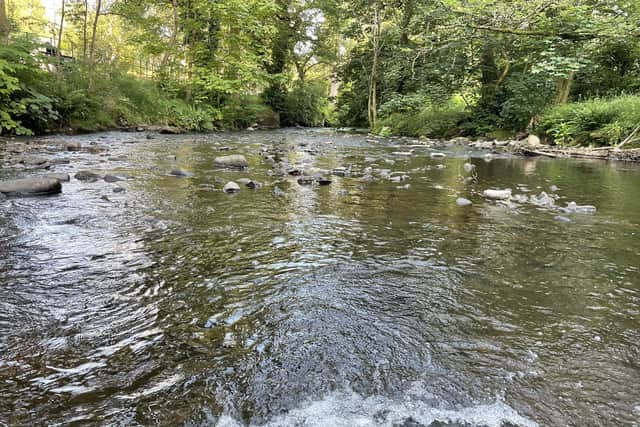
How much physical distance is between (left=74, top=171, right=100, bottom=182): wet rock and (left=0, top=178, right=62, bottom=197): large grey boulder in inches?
35.5

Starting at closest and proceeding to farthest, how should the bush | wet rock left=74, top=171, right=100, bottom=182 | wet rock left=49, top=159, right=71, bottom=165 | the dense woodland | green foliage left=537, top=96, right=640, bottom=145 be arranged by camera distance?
1. wet rock left=74, top=171, right=100, bottom=182
2. wet rock left=49, top=159, right=71, bottom=165
3. the dense woodland
4. green foliage left=537, top=96, right=640, bottom=145
5. the bush

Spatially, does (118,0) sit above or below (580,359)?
above

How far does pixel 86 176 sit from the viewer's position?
5906 mm

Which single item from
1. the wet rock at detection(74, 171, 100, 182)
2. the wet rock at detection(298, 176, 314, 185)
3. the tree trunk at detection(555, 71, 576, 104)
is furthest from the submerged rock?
the tree trunk at detection(555, 71, 576, 104)

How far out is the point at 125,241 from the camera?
10.9ft

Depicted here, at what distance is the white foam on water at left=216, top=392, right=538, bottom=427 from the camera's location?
146 centimetres

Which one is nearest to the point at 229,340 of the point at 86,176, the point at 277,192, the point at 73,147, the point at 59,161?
the point at 277,192

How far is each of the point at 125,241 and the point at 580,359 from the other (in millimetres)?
3121

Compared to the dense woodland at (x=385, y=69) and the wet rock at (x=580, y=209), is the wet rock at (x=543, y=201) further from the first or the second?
the dense woodland at (x=385, y=69)

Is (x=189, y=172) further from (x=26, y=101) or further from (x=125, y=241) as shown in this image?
(x=26, y=101)

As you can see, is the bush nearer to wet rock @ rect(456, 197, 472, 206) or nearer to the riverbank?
the riverbank

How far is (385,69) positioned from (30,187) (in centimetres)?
1977

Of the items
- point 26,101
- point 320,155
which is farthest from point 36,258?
point 26,101

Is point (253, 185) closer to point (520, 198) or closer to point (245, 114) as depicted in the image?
point (520, 198)
